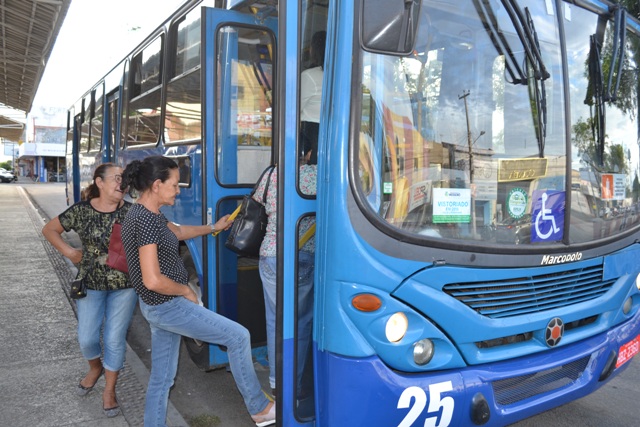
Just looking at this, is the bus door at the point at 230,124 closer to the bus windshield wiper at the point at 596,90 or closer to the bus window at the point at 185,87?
the bus window at the point at 185,87

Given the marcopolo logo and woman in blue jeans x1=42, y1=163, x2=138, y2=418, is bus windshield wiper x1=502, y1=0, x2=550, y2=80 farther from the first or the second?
woman in blue jeans x1=42, y1=163, x2=138, y2=418

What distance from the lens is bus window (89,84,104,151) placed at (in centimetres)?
741

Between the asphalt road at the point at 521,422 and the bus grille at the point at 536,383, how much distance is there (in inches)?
31.5

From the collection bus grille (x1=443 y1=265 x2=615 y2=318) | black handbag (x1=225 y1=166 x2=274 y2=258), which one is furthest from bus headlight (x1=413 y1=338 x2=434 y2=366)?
black handbag (x1=225 y1=166 x2=274 y2=258)

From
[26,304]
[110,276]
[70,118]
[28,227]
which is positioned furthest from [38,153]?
[110,276]

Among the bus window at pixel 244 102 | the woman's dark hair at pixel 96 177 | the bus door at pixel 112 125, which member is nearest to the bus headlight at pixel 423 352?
the bus window at pixel 244 102

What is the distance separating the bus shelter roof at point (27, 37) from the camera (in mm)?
12141

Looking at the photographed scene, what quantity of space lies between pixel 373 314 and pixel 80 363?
3229 mm

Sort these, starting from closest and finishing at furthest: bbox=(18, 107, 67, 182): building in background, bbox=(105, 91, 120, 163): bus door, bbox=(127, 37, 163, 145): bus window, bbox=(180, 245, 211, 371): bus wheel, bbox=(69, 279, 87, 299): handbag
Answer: bbox=(69, 279, 87, 299): handbag, bbox=(180, 245, 211, 371): bus wheel, bbox=(127, 37, 163, 145): bus window, bbox=(105, 91, 120, 163): bus door, bbox=(18, 107, 67, 182): building in background

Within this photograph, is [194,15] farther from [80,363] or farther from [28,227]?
[28,227]

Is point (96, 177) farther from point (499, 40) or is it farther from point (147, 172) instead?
point (499, 40)

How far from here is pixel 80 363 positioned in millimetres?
4648

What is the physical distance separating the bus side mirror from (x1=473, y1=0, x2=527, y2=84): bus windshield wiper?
0.52 m

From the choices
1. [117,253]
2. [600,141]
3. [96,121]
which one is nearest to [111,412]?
[117,253]
